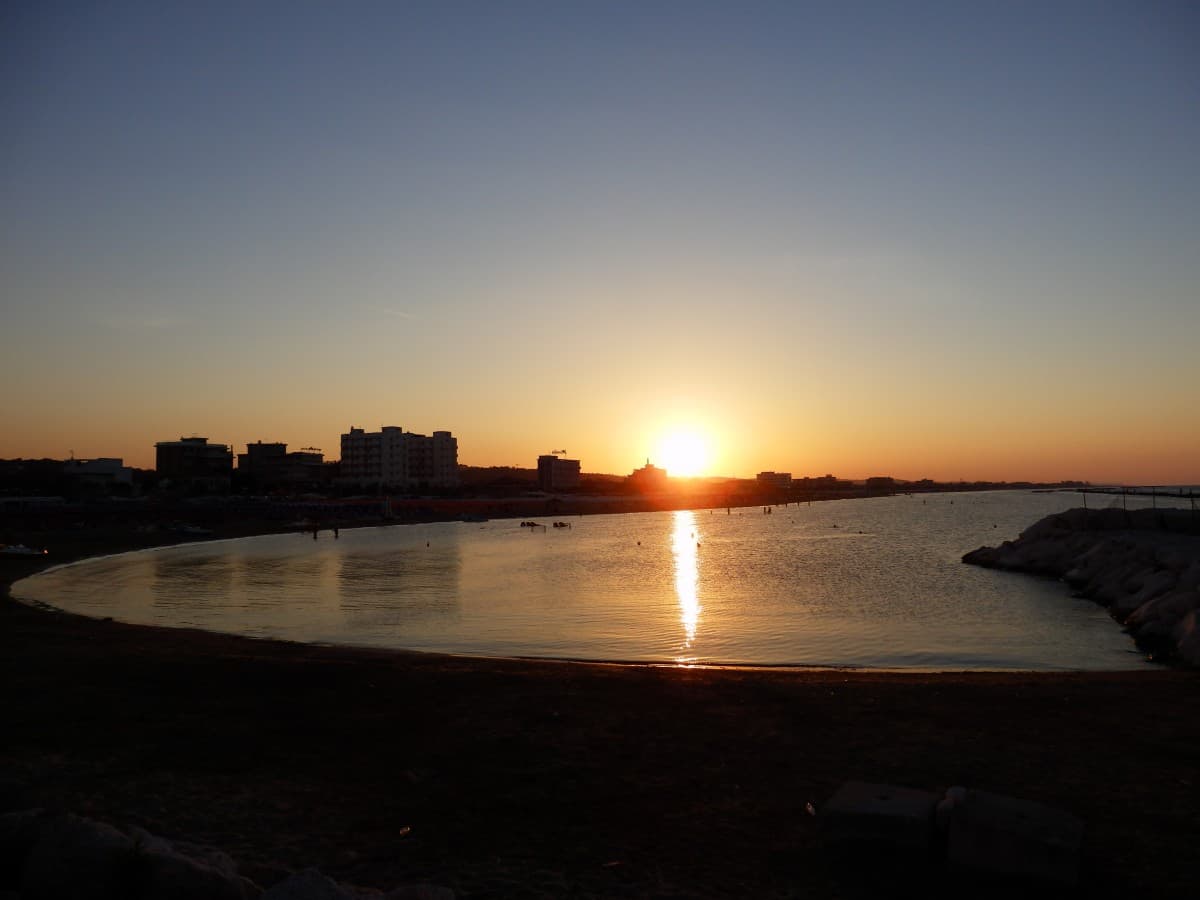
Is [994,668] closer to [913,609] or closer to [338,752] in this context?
[913,609]

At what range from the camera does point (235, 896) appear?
570 centimetres

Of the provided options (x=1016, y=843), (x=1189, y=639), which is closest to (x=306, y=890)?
(x=1016, y=843)

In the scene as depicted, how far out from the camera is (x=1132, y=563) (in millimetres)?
35906

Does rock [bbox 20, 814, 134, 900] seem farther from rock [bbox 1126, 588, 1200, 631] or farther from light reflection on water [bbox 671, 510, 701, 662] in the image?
rock [bbox 1126, 588, 1200, 631]

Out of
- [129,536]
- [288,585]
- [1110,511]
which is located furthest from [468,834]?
[129,536]

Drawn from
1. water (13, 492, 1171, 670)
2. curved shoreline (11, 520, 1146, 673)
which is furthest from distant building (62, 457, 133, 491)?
curved shoreline (11, 520, 1146, 673)

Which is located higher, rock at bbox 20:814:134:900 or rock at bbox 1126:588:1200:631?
rock at bbox 20:814:134:900

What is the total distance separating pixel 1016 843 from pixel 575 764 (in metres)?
5.29

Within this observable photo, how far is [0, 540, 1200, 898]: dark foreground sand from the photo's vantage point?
7547mm

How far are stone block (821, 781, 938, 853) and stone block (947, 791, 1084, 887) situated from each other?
0.83ft

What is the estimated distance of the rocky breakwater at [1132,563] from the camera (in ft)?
79.3

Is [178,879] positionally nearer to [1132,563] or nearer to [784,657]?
[784,657]

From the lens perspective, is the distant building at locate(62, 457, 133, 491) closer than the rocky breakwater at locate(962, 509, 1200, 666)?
No

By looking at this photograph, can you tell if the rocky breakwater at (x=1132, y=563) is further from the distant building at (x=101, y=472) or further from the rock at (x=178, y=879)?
the distant building at (x=101, y=472)
